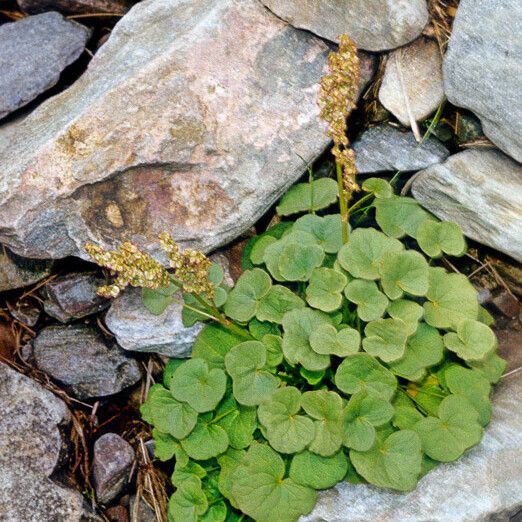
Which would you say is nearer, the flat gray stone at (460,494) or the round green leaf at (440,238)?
the flat gray stone at (460,494)

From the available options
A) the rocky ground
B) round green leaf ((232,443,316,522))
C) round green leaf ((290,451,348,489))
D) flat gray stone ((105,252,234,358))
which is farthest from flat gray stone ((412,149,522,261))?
round green leaf ((232,443,316,522))

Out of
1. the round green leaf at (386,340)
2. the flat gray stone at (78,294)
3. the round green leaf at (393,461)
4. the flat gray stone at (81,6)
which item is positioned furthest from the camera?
the flat gray stone at (81,6)

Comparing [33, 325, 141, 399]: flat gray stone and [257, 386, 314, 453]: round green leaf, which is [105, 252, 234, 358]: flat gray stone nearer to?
[33, 325, 141, 399]: flat gray stone

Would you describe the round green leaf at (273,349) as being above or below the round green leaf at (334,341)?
below

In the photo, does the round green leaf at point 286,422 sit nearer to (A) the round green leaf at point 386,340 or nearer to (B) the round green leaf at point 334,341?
(B) the round green leaf at point 334,341

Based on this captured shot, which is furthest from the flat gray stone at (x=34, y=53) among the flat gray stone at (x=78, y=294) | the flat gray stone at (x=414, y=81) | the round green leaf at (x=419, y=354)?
the round green leaf at (x=419, y=354)

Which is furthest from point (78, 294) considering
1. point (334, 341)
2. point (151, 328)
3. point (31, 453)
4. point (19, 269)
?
point (334, 341)
